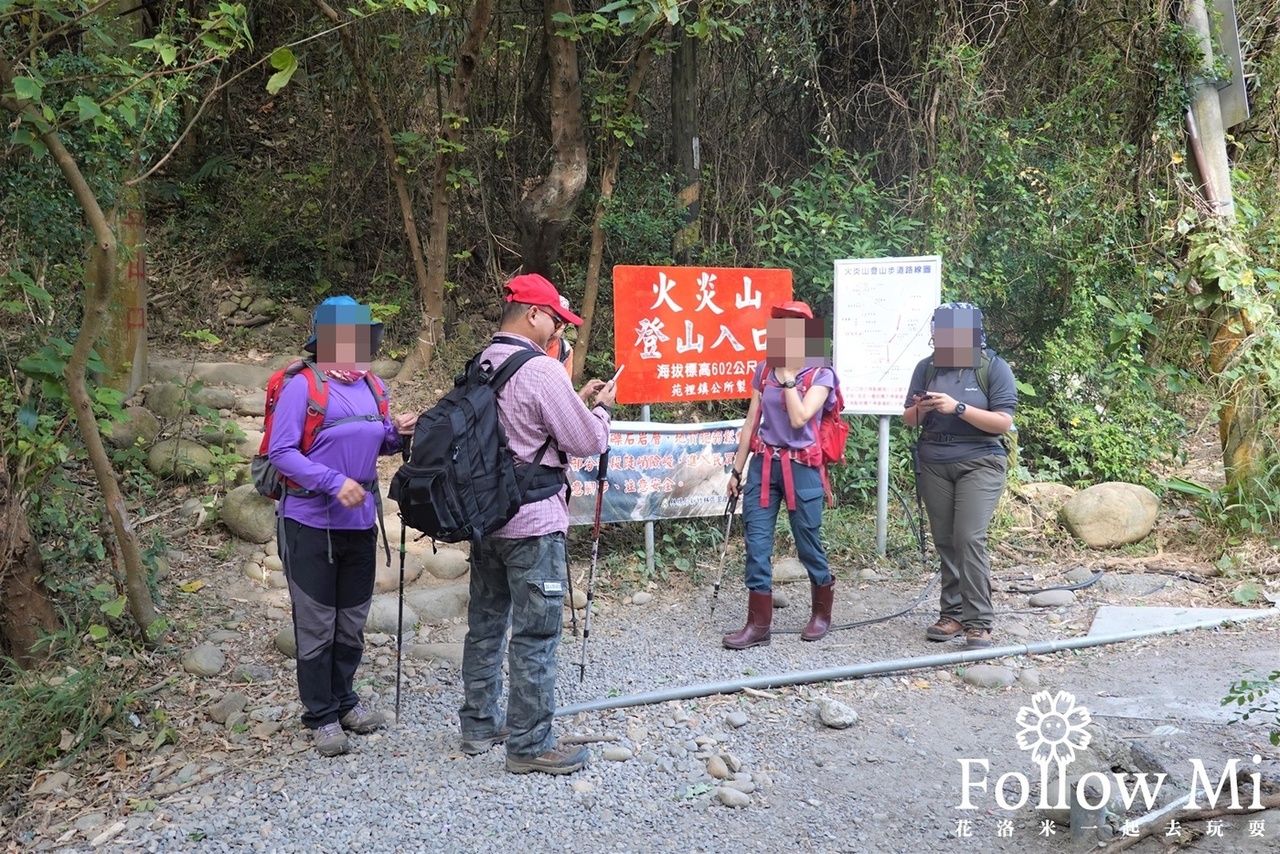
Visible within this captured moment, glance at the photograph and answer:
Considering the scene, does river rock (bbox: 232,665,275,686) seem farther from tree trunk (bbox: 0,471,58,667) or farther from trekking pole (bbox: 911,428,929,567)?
trekking pole (bbox: 911,428,929,567)

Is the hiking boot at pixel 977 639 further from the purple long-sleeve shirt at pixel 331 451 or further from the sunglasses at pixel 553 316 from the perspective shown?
the purple long-sleeve shirt at pixel 331 451

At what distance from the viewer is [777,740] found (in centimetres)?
433

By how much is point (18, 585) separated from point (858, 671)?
4.05 metres

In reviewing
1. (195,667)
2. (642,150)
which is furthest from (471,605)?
(642,150)

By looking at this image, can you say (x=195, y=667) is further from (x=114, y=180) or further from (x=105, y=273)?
(x=114, y=180)

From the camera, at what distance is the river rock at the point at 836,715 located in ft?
14.5

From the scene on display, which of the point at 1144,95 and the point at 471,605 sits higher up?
the point at 1144,95

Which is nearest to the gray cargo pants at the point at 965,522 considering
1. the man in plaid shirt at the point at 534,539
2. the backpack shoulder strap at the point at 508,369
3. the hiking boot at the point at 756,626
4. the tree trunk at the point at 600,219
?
the hiking boot at the point at 756,626

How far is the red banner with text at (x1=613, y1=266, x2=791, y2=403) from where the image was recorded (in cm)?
633

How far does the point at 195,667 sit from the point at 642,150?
638 cm

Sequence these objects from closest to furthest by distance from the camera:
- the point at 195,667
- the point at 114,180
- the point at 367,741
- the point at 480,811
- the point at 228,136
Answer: the point at 480,811 → the point at 367,741 → the point at 195,667 → the point at 114,180 → the point at 228,136

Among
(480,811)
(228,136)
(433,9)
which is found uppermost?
(228,136)

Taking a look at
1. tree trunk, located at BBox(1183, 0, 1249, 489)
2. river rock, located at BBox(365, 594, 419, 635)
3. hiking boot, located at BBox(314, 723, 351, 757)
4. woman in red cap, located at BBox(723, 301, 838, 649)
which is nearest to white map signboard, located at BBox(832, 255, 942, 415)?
woman in red cap, located at BBox(723, 301, 838, 649)

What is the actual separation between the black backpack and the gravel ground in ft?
3.47
